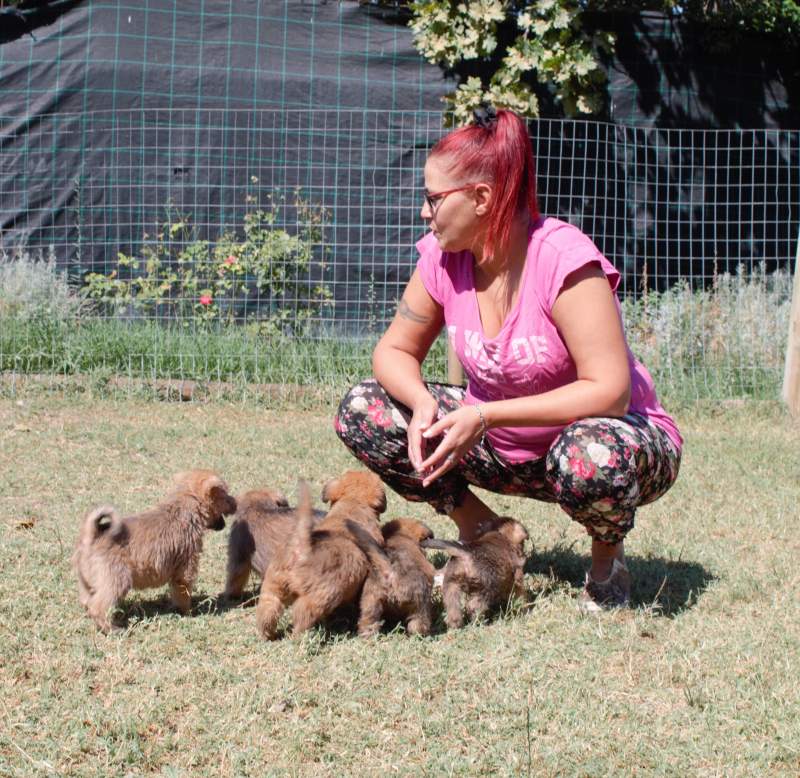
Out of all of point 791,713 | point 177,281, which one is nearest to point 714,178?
point 177,281

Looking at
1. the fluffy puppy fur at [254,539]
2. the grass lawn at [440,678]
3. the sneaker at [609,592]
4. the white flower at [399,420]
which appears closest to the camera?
the grass lawn at [440,678]

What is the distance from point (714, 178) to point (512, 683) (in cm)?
711

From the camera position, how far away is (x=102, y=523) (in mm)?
3736

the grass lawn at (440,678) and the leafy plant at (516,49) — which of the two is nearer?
the grass lawn at (440,678)

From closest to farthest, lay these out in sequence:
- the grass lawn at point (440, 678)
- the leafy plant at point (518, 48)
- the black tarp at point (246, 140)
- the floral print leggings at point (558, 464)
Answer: the grass lawn at point (440, 678)
the floral print leggings at point (558, 464)
the leafy plant at point (518, 48)
the black tarp at point (246, 140)

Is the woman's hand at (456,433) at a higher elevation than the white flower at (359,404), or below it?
below

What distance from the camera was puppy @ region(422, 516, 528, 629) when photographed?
3.95m

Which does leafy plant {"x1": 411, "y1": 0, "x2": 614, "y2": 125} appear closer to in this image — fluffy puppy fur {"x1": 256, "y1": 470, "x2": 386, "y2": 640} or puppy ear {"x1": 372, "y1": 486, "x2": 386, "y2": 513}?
puppy ear {"x1": 372, "y1": 486, "x2": 386, "y2": 513}

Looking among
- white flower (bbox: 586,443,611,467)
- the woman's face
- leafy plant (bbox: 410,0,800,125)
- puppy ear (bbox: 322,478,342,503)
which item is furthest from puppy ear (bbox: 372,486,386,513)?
leafy plant (bbox: 410,0,800,125)

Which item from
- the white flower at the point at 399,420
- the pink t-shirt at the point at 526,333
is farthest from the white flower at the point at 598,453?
the white flower at the point at 399,420

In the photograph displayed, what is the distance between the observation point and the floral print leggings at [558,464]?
12.5 feet

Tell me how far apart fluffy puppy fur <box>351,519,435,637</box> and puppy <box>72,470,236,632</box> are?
605 millimetres

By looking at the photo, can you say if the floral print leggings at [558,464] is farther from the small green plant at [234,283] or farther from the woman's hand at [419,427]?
the small green plant at [234,283]

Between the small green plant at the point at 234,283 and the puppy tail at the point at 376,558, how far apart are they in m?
5.02
